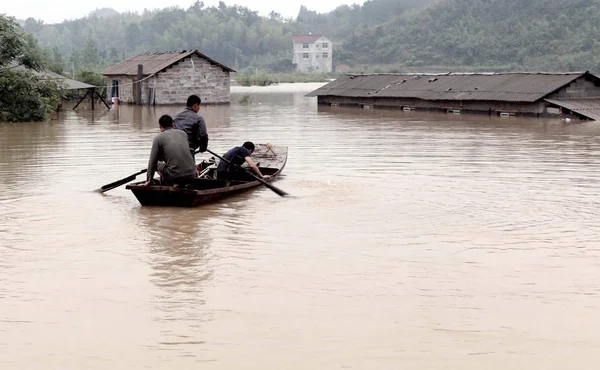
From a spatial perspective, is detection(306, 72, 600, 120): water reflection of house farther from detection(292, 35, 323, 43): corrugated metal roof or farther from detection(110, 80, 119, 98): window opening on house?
detection(292, 35, 323, 43): corrugated metal roof

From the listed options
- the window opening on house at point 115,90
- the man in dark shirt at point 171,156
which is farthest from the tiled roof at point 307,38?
the man in dark shirt at point 171,156

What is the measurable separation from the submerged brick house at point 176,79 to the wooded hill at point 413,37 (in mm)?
19235

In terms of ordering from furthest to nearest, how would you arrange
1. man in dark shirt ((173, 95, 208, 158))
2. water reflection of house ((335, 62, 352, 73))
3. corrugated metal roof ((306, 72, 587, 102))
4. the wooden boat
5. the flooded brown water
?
water reflection of house ((335, 62, 352, 73)) → corrugated metal roof ((306, 72, 587, 102)) → man in dark shirt ((173, 95, 208, 158)) → the wooden boat → the flooded brown water

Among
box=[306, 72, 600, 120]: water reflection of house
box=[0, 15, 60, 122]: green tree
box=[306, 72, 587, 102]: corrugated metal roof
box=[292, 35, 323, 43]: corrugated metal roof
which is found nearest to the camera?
box=[0, 15, 60, 122]: green tree

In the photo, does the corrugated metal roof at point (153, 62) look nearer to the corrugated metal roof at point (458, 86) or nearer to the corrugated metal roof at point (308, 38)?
the corrugated metal roof at point (458, 86)

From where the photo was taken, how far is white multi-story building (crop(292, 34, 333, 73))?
131875mm

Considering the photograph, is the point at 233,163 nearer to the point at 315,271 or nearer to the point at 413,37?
the point at 315,271

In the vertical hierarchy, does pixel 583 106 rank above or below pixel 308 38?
below

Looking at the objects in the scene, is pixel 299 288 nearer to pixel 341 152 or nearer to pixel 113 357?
pixel 113 357

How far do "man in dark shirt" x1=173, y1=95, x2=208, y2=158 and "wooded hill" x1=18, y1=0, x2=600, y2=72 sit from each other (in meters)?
55.4

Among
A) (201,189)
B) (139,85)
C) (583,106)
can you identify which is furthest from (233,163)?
(139,85)

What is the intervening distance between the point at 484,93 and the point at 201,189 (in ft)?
89.5

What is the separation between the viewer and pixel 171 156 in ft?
43.3

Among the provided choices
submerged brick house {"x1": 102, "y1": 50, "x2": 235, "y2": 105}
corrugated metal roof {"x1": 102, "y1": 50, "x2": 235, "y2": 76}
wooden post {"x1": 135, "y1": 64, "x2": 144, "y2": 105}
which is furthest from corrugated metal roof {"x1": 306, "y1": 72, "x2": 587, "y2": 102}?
wooden post {"x1": 135, "y1": 64, "x2": 144, "y2": 105}
